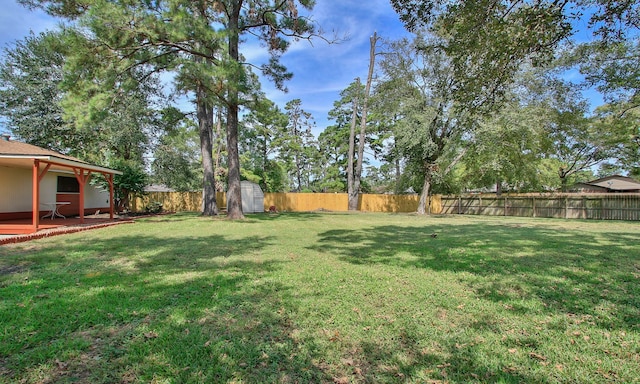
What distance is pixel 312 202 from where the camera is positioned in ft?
82.2

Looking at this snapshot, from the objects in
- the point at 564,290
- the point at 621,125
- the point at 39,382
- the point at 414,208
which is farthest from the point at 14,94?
the point at 621,125

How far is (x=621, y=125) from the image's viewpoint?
18141 mm

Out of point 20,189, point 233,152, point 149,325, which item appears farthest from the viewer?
point 233,152

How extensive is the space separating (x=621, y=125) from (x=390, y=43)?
1435 centimetres

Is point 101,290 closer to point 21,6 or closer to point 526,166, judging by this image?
point 21,6

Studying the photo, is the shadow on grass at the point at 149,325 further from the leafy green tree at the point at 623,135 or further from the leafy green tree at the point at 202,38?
the leafy green tree at the point at 623,135

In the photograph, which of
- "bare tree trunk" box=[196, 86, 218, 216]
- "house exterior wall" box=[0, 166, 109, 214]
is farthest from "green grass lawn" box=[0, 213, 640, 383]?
"bare tree trunk" box=[196, 86, 218, 216]

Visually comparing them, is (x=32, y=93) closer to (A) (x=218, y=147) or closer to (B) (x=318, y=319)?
(A) (x=218, y=147)

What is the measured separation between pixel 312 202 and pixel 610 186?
3079cm

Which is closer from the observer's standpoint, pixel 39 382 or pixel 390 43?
pixel 39 382

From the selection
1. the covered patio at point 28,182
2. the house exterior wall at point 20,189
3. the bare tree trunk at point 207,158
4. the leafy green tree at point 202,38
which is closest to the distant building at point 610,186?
the leafy green tree at point 202,38

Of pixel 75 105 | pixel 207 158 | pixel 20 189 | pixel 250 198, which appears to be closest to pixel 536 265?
pixel 75 105

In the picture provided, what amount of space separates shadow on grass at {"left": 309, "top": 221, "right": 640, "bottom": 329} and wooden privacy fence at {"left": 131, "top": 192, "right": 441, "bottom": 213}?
16441 millimetres

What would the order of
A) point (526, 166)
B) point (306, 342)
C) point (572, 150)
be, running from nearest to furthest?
1. point (306, 342)
2. point (526, 166)
3. point (572, 150)
